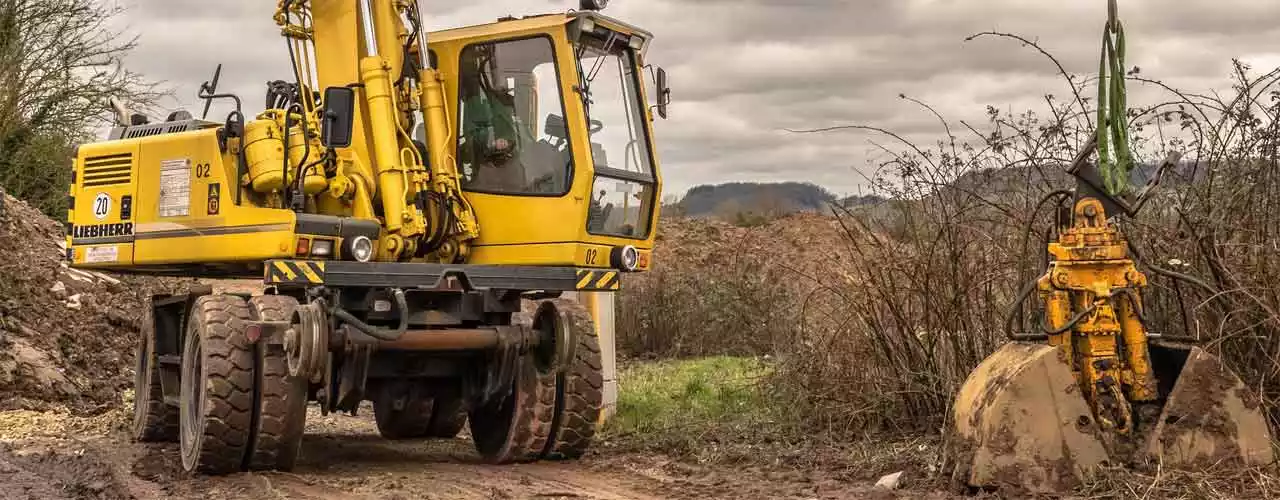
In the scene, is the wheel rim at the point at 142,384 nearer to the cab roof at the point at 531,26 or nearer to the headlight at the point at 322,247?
the headlight at the point at 322,247

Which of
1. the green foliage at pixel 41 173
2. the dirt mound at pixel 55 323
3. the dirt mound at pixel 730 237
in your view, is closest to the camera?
the dirt mound at pixel 55 323

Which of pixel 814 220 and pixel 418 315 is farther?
pixel 814 220

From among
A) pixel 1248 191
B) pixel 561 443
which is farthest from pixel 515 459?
pixel 1248 191

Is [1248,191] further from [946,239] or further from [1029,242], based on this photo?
[946,239]

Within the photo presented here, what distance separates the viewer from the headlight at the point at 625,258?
884cm

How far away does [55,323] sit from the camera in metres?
14.0

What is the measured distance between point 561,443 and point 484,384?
0.66 m

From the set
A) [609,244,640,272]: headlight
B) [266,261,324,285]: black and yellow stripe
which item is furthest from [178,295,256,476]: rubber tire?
[609,244,640,272]: headlight

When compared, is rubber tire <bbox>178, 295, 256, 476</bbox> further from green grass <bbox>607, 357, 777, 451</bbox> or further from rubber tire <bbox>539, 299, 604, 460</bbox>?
green grass <bbox>607, 357, 777, 451</bbox>

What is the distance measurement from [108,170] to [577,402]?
3761 millimetres

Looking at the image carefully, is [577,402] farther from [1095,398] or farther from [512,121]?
[1095,398]

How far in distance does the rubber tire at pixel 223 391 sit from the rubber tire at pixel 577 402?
1.96 meters

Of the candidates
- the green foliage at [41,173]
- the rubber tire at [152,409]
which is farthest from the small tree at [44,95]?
the rubber tire at [152,409]

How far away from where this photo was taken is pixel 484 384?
343 inches
